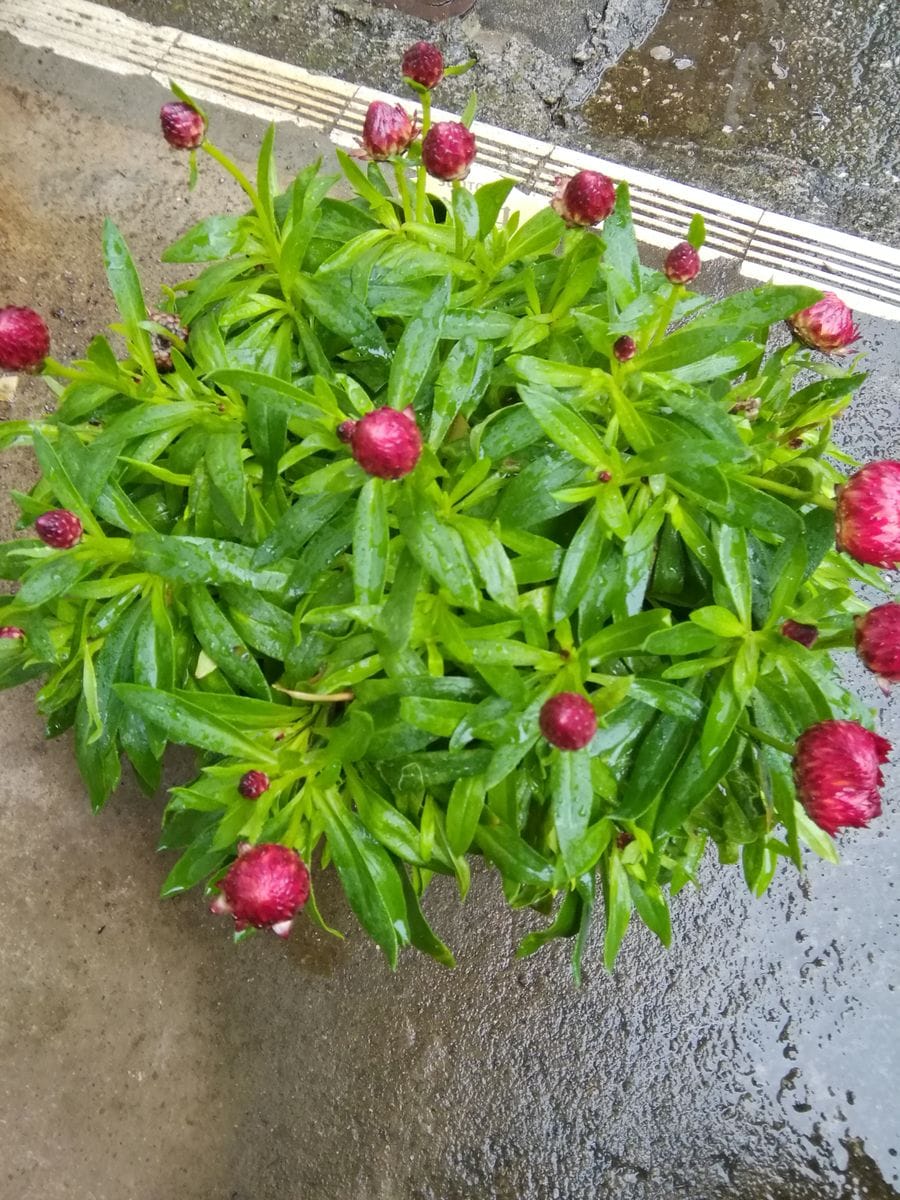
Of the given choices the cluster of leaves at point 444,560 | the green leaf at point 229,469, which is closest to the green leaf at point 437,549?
the cluster of leaves at point 444,560

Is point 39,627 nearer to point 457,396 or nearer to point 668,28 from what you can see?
point 457,396

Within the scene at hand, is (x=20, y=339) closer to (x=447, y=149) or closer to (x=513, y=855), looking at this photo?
(x=447, y=149)

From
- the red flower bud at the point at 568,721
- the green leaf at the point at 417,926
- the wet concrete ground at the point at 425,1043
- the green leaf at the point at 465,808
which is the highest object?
the red flower bud at the point at 568,721

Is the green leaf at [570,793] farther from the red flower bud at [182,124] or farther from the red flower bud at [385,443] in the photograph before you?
the red flower bud at [182,124]

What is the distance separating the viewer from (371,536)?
103 centimetres

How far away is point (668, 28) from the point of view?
2369 millimetres

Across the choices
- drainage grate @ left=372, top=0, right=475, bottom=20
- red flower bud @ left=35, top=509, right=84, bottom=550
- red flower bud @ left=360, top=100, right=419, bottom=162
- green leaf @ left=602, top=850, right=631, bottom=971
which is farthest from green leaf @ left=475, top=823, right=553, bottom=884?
drainage grate @ left=372, top=0, right=475, bottom=20

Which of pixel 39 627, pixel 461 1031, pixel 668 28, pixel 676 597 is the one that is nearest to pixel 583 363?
pixel 676 597

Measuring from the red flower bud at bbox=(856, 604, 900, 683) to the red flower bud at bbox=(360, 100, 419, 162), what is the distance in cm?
79

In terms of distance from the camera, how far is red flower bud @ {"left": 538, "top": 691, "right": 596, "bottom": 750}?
0.92 m

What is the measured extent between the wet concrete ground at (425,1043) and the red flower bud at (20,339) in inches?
42.4

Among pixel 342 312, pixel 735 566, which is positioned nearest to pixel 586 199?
pixel 342 312

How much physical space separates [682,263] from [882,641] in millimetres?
451

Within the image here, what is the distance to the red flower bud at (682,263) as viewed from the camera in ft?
3.28
